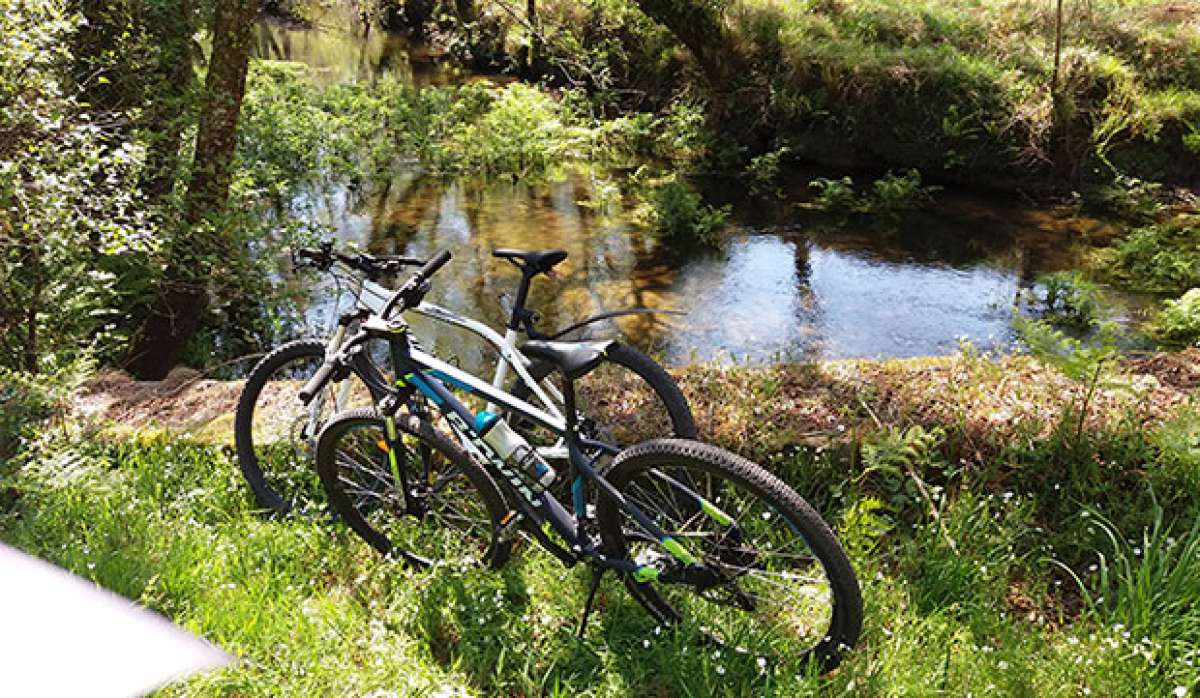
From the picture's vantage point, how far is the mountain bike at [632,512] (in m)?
2.66

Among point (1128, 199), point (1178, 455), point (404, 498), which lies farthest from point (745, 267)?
point (404, 498)

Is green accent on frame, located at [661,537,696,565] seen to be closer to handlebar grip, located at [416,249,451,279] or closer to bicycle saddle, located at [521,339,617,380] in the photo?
bicycle saddle, located at [521,339,617,380]

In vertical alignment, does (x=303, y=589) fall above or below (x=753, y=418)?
below

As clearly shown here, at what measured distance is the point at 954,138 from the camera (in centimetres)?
1070

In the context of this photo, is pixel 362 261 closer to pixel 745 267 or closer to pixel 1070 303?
pixel 745 267

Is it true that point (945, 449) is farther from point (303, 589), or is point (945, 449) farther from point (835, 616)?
point (303, 589)

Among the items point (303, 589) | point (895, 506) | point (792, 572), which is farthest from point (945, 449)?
point (303, 589)

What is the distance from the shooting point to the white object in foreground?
1.66 m

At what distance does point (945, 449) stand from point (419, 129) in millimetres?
10582

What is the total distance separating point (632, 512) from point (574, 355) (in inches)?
22.1

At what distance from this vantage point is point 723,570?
9.48 feet

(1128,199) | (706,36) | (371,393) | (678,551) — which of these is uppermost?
(706,36)

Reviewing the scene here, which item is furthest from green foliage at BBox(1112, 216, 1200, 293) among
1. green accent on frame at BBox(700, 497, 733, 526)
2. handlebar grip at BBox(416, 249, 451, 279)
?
handlebar grip at BBox(416, 249, 451, 279)

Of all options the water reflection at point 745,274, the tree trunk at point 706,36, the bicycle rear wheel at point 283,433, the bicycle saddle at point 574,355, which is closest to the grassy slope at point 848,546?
the bicycle rear wheel at point 283,433
